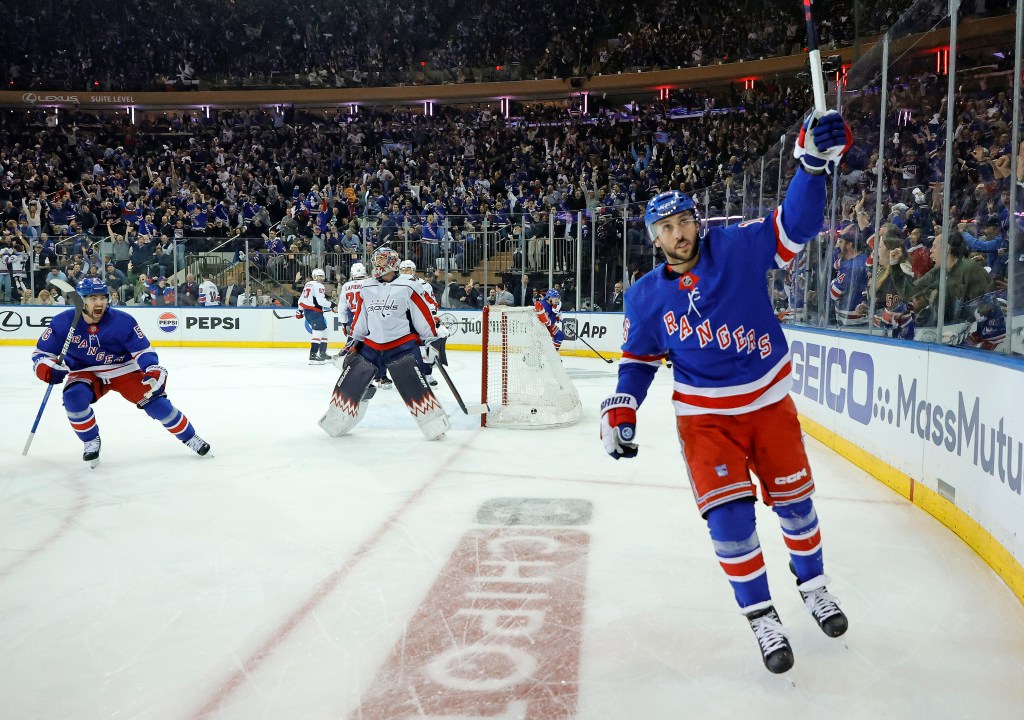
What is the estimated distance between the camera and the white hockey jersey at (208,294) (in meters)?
14.7

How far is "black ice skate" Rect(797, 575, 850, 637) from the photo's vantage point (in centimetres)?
244

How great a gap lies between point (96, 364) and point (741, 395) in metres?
4.16

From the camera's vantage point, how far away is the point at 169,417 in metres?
5.19

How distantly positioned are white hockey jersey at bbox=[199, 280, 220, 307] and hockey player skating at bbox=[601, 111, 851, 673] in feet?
44.1

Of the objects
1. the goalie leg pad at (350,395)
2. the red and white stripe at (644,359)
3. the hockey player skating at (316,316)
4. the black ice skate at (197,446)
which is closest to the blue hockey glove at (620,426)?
the red and white stripe at (644,359)

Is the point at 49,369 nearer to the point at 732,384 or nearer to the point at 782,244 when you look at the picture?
the point at 732,384

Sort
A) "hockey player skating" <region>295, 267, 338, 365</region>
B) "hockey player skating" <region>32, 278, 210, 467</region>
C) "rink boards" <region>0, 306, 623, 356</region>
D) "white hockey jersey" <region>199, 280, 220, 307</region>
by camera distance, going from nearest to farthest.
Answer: "hockey player skating" <region>32, 278, 210, 467</region> < "hockey player skating" <region>295, 267, 338, 365</region> < "rink boards" <region>0, 306, 623, 356</region> < "white hockey jersey" <region>199, 280, 220, 307</region>

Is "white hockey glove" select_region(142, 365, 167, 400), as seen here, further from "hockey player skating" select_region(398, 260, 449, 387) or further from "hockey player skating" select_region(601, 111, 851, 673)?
"hockey player skating" select_region(601, 111, 851, 673)

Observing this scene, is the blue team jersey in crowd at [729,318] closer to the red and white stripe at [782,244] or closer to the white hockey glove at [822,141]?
the red and white stripe at [782,244]

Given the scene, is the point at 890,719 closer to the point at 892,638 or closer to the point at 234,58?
the point at 892,638

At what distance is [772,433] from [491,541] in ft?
5.00

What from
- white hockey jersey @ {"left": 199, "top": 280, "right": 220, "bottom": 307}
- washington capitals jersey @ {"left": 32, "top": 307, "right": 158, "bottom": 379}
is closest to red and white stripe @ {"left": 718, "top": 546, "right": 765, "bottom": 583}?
washington capitals jersey @ {"left": 32, "top": 307, "right": 158, "bottom": 379}

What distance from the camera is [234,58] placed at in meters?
25.2

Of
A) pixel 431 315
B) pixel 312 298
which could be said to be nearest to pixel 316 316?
pixel 312 298
